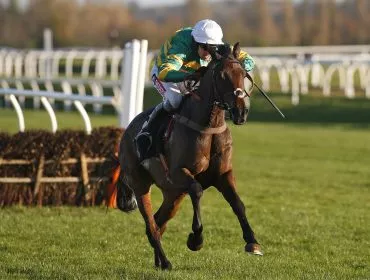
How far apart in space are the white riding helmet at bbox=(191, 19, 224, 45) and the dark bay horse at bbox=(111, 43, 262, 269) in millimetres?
223

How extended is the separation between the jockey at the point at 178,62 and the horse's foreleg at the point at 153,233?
0.34 metres

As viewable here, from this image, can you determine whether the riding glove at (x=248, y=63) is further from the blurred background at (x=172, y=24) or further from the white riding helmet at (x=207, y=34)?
the blurred background at (x=172, y=24)

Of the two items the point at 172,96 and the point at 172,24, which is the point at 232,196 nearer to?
the point at 172,96

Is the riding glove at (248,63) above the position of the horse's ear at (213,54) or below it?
below

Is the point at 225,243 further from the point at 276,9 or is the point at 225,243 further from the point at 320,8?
the point at 276,9

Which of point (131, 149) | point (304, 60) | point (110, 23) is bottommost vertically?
point (110, 23)

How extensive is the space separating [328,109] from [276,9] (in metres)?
42.4

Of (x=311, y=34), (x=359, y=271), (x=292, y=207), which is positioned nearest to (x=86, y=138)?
(x=292, y=207)

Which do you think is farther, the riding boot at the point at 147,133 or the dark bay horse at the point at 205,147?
the riding boot at the point at 147,133

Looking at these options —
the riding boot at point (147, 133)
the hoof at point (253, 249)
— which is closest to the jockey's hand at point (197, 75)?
the riding boot at point (147, 133)

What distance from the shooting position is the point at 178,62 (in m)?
7.09

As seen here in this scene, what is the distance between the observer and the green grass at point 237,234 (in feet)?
22.8

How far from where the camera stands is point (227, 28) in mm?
50469

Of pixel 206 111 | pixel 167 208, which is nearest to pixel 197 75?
pixel 206 111
